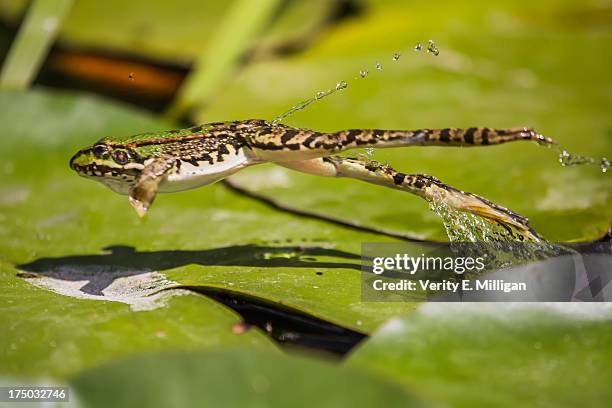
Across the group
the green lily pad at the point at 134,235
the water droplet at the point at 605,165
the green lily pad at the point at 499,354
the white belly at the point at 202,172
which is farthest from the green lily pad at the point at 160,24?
the green lily pad at the point at 499,354

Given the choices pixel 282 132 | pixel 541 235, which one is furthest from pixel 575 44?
pixel 282 132

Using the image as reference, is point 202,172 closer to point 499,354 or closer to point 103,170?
point 103,170

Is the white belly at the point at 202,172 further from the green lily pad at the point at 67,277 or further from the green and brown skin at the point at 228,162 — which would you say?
the green lily pad at the point at 67,277

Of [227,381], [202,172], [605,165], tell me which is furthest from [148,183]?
[605,165]

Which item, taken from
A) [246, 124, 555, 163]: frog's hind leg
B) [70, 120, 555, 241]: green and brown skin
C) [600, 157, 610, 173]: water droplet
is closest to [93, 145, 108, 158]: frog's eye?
[70, 120, 555, 241]: green and brown skin

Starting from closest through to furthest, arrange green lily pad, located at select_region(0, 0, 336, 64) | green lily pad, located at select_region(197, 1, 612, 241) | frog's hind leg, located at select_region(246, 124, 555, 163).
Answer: frog's hind leg, located at select_region(246, 124, 555, 163) → green lily pad, located at select_region(197, 1, 612, 241) → green lily pad, located at select_region(0, 0, 336, 64)

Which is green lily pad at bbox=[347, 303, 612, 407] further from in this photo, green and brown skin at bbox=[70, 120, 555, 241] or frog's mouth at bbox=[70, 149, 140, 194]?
frog's mouth at bbox=[70, 149, 140, 194]

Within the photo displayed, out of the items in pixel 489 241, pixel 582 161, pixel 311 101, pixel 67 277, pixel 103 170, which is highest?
pixel 582 161
